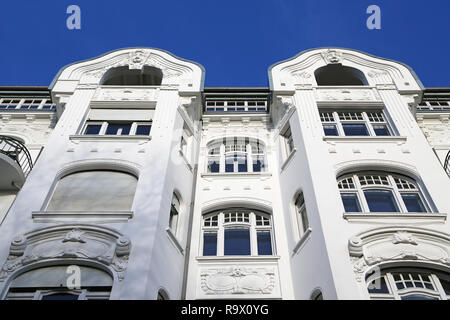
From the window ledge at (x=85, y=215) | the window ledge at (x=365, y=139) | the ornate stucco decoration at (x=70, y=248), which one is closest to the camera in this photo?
the ornate stucco decoration at (x=70, y=248)

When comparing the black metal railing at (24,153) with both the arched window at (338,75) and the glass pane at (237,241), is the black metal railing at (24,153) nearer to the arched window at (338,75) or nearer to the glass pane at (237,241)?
the glass pane at (237,241)

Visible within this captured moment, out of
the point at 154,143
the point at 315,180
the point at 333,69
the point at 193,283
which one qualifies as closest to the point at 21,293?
the point at 193,283

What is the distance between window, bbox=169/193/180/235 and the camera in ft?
41.3

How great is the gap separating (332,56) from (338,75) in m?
0.97

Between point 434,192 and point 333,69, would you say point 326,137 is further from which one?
point 333,69

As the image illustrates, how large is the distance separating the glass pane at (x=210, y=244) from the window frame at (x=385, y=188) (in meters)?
3.97

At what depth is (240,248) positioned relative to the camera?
1244cm

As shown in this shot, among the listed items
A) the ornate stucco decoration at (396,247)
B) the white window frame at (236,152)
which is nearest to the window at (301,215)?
the ornate stucco decoration at (396,247)

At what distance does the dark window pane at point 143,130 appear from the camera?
604 inches

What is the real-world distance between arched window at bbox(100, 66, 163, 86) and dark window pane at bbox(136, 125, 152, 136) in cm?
430

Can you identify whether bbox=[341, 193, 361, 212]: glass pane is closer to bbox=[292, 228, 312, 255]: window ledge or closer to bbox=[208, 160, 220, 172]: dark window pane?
bbox=[292, 228, 312, 255]: window ledge

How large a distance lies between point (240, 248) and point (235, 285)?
1489 mm

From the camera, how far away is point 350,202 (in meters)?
12.0
